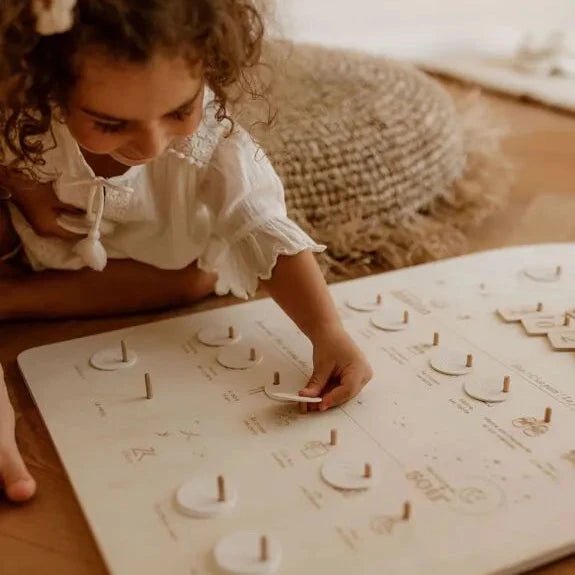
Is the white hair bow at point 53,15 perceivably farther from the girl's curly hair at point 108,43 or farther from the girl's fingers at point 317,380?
the girl's fingers at point 317,380

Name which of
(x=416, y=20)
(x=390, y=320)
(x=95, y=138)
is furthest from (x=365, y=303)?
(x=416, y=20)

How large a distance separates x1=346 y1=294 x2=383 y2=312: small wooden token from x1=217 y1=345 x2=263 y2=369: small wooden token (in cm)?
14

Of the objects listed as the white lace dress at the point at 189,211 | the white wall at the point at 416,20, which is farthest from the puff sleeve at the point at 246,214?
the white wall at the point at 416,20

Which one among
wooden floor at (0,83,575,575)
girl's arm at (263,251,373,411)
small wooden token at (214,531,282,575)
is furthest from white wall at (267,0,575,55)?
small wooden token at (214,531,282,575)

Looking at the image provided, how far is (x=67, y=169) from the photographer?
0.82 metres

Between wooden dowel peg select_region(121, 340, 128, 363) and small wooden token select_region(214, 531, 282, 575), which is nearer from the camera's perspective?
small wooden token select_region(214, 531, 282, 575)

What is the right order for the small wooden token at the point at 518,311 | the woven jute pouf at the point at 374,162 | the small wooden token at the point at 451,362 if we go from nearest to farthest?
1. the small wooden token at the point at 451,362
2. the small wooden token at the point at 518,311
3. the woven jute pouf at the point at 374,162

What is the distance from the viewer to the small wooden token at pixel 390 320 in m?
0.87

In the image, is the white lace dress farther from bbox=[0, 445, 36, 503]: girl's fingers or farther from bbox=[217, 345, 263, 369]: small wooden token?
bbox=[0, 445, 36, 503]: girl's fingers

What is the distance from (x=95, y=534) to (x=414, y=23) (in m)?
2.02

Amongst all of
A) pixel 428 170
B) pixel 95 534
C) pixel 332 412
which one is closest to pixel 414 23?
pixel 428 170

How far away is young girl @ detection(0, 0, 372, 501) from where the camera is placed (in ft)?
2.04

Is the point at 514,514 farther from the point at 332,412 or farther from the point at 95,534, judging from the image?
the point at 95,534

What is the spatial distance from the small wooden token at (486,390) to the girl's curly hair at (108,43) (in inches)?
13.4
